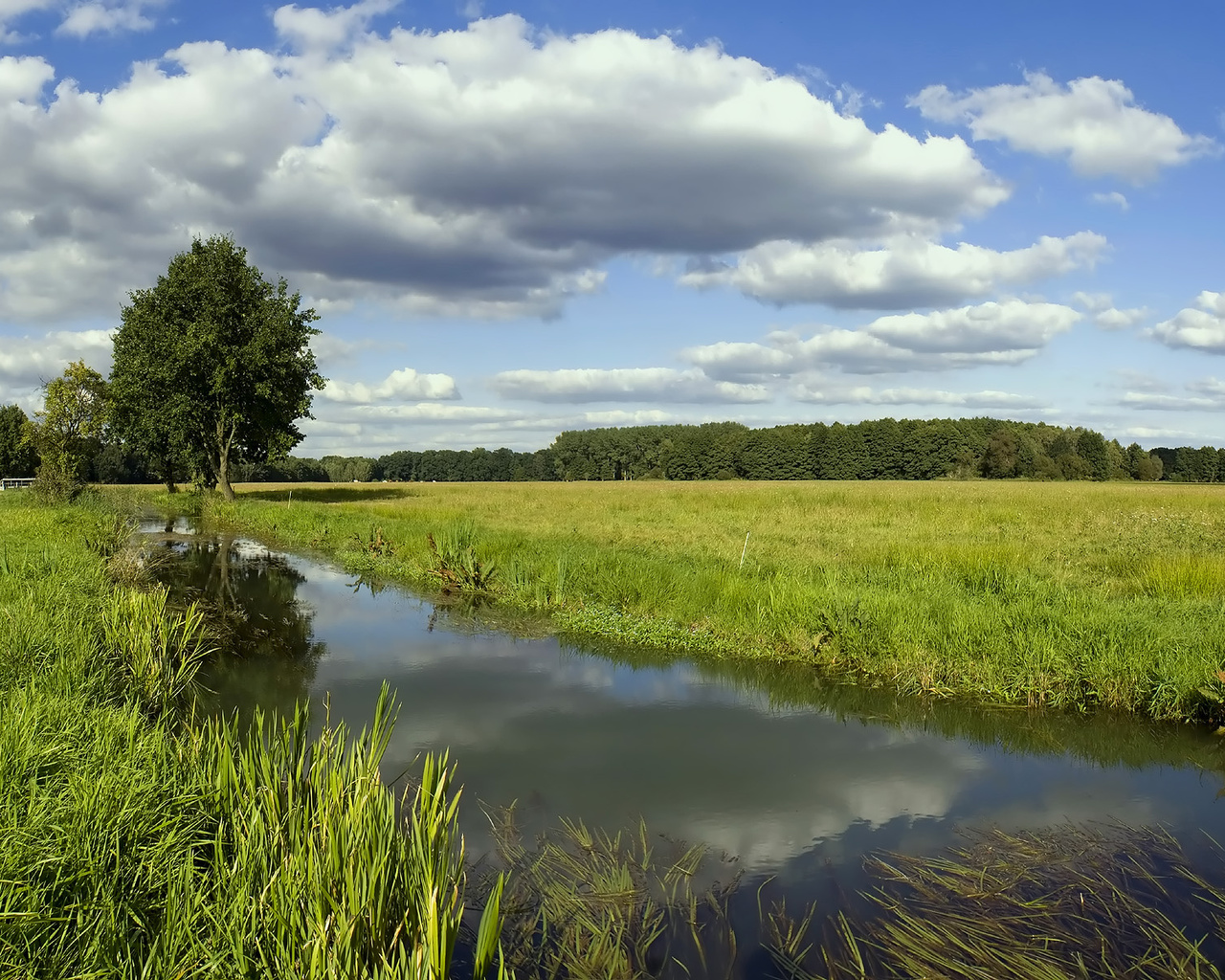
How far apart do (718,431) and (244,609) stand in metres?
115

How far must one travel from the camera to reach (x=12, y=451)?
271 feet

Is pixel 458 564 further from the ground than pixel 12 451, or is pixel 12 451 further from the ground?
pixel 12 451

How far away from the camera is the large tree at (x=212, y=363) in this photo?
39.1m

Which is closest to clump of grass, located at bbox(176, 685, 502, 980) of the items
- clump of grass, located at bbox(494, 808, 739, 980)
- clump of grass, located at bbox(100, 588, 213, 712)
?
clump of grass, located at bbox(494, 808, 739, 980)

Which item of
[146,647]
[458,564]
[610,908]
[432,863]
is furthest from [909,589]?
[432,863]

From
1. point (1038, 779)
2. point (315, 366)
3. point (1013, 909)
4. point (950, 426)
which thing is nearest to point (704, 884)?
point (1013, 909)

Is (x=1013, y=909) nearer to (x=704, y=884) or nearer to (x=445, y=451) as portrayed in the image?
(x=704, y=884)

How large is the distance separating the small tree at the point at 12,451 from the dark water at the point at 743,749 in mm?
87866

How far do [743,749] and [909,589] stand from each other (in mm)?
6093

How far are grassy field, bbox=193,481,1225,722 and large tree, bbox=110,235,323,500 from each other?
14687 millimetres

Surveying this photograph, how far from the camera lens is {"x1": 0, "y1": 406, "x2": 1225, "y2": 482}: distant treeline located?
102625 millimetres

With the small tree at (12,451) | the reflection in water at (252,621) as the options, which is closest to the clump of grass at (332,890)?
the reflection in water at (252,621)

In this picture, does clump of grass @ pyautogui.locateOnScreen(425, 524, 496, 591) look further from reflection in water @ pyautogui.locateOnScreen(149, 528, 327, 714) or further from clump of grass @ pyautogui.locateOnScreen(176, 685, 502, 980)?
clump of grass @ pyautogui.locateOnScreen(176, 685, 502, 980)

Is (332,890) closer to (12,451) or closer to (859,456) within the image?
(12,451)
